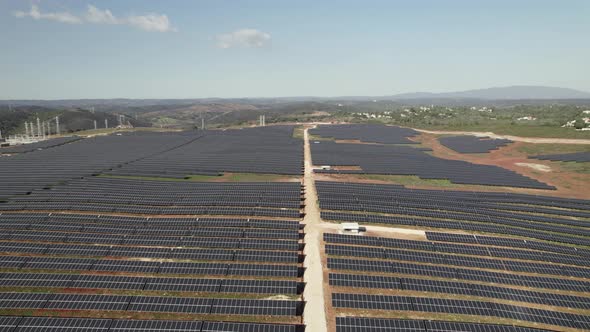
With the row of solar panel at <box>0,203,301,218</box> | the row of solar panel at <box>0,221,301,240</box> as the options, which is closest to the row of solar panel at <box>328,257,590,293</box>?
the row of solar panel at <box>0,221,301,240</box>

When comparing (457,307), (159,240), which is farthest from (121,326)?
(457,307)

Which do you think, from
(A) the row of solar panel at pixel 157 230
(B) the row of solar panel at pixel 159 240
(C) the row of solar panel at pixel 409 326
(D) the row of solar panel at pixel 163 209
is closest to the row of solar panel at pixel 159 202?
(D) the row of solar panel at pixel 163 209

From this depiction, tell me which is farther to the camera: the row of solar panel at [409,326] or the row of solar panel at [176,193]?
the row of solar panel at [176,193]

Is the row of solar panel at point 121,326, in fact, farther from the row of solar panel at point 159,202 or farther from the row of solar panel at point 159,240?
the row of solar panel at point 159,202

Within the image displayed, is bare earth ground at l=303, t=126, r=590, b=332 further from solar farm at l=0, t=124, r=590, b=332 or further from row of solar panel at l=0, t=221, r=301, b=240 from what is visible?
row of solar panel at l=0, t=221, r=301, b=240

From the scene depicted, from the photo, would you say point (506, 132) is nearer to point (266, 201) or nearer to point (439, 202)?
point (439, 202)

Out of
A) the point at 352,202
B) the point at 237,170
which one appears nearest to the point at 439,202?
the point at 352,202
